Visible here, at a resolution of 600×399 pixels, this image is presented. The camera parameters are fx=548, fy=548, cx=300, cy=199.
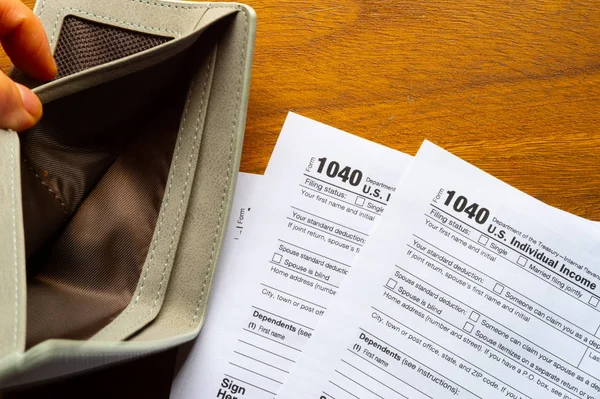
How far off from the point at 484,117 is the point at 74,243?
35 cm

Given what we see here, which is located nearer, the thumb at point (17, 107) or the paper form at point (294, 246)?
the thumb at point (17, 107)

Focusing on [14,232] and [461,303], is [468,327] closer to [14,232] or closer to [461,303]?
[461,303]

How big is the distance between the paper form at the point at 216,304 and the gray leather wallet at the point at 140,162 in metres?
0.04

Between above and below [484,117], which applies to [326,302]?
below

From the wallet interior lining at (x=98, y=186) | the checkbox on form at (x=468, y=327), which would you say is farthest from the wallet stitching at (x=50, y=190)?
the checkbox on form at (x=468, y=327)

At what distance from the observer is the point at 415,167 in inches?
18.4

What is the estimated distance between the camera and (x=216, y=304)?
0.47 metres

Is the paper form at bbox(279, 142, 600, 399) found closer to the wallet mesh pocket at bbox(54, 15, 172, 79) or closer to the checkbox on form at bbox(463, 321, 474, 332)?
the checkbox on form at bbox(463, 321, 474, 332)

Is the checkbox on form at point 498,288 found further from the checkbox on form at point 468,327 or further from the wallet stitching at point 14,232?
the wallet stitching at point 14,232

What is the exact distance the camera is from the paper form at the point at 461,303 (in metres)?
0.45

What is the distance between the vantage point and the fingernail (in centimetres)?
35

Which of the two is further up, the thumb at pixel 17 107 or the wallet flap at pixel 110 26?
the wallet flap at pixel 110 26

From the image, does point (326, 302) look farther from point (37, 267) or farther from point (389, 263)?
point (37, 267)

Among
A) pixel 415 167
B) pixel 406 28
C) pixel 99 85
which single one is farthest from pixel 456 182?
pixel 99 85
